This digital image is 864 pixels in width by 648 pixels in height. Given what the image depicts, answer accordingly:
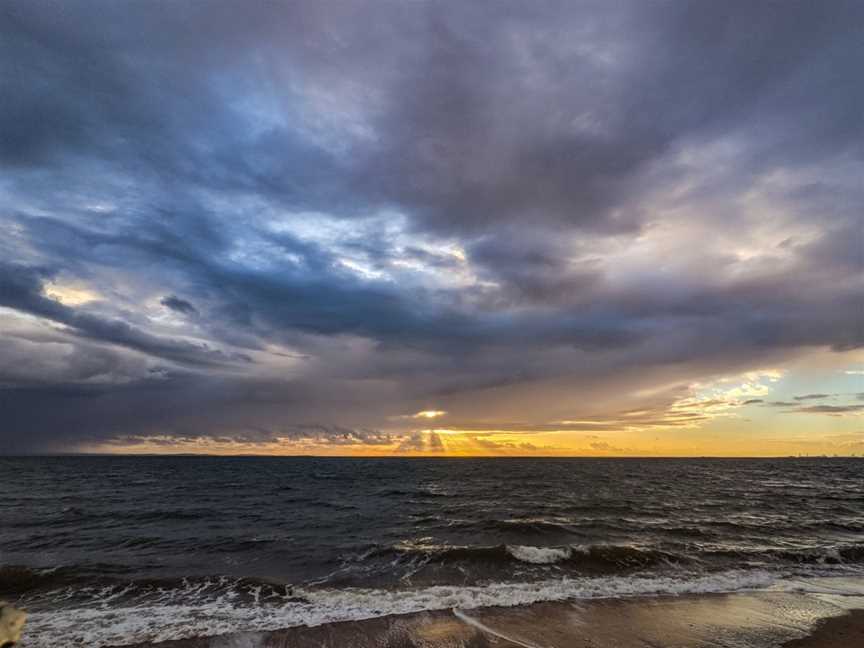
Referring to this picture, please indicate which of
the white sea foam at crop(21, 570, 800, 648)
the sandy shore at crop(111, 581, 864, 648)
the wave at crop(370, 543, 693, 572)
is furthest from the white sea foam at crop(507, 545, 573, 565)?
the sandy shore at crop(111, 581, 864, 648)

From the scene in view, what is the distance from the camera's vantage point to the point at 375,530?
101ft

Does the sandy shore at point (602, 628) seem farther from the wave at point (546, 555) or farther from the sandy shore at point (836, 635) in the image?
the wave at point (546, 555)

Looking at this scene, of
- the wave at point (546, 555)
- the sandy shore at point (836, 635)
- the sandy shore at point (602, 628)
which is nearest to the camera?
the sandy shore at point (836, 635)

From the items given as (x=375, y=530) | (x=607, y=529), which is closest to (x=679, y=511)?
(x=607, y=529)

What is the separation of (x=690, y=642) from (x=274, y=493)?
A: 5317cm

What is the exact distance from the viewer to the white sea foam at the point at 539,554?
22502 mm

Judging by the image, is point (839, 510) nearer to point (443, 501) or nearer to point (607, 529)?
point (607, 529)

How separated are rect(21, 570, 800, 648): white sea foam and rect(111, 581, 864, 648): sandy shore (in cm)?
86

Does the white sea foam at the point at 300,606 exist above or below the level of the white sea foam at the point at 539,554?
below

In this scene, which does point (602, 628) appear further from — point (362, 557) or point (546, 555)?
point (362, 557)

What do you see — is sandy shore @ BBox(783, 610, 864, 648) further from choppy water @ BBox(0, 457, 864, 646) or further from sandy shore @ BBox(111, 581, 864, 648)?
choppy water @ BBox(0, 457, 864, 646)

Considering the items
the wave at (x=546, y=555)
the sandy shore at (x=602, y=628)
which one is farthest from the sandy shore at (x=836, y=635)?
the wave at (x=546, y=555)

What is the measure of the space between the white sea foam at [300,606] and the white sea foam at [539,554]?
307 cm

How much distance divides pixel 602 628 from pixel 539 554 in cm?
989
